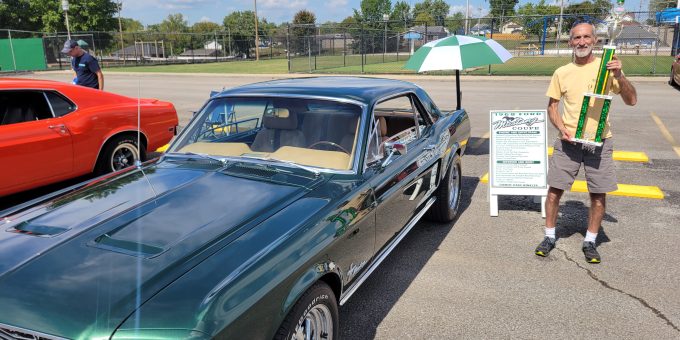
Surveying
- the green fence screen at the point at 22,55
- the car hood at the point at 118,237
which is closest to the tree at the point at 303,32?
the green fence screen at the point at 22,55

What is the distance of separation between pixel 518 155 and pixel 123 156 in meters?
4.95

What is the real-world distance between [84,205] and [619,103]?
13992 millimetres

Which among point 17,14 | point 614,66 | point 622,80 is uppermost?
point 17,14

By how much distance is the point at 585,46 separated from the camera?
148 inches

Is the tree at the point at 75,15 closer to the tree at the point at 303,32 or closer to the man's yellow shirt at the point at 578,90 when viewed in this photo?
the tree at the point at 303,32

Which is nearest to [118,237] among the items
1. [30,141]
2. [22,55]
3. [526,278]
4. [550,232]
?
[526,278]

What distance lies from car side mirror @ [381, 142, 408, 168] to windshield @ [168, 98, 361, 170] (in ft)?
0.87

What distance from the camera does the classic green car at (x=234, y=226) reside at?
1873 mm

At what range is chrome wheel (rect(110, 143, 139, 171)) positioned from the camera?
6348 millimetres

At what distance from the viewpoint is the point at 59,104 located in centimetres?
580

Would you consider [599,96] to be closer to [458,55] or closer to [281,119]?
[281,119]

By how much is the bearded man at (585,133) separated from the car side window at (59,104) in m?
5.25

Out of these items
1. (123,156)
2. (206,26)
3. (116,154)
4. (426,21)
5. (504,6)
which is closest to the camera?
(116,154)

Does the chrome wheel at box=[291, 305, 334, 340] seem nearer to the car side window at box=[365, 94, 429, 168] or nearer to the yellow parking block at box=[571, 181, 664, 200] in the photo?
the car side window at box=[365, 94, 429, 168]
